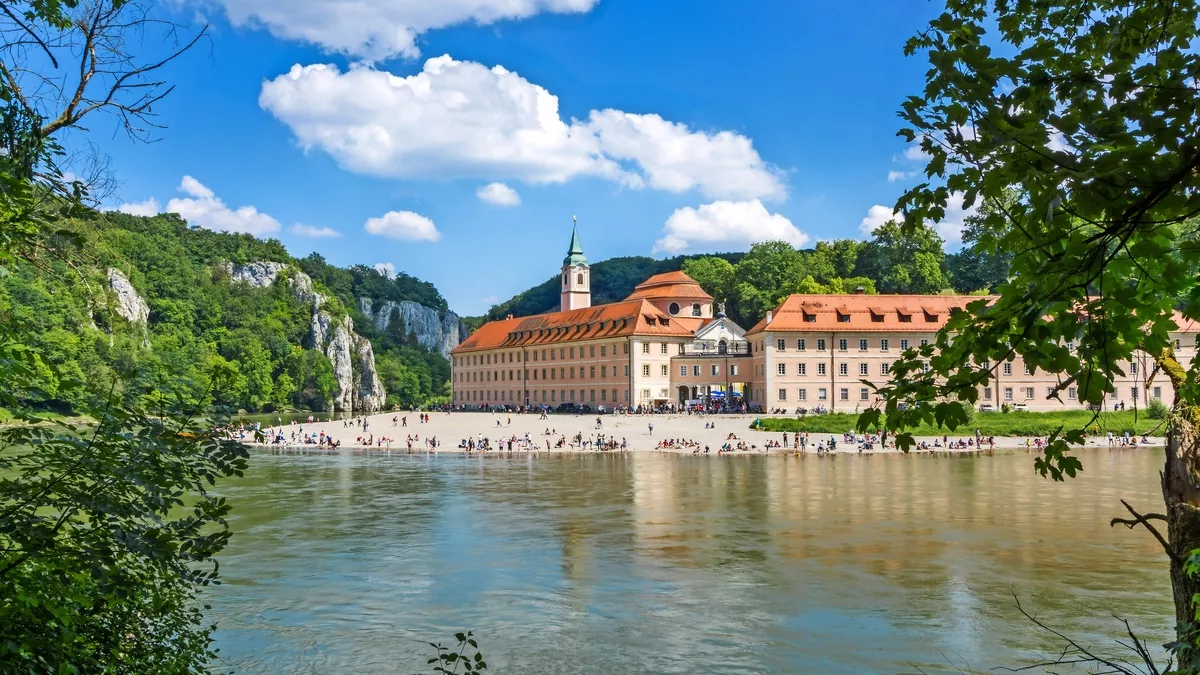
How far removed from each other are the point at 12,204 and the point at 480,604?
13.9 metres

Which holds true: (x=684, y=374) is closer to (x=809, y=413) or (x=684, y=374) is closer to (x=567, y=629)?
(x=809, y=413)

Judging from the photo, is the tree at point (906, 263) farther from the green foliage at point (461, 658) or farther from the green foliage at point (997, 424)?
the green foliage at point (461, 658)

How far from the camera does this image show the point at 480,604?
1902 centimetres

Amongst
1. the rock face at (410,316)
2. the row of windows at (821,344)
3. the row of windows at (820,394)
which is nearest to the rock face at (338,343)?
the rock face at (410,316)

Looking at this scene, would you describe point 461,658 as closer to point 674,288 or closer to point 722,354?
point 722,354

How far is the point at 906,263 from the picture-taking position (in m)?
107

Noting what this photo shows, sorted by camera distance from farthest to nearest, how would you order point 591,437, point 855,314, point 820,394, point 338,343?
1. point 338,343
2. point 855,314
3. point 820,394
4. point 591,437

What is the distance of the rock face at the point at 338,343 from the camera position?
13962 cm

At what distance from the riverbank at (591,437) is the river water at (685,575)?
18087 mm

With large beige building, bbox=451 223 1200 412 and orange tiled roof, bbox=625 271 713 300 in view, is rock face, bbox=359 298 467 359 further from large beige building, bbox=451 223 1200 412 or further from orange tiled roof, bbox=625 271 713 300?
orange tiled roof, bbox=625 271 713 300

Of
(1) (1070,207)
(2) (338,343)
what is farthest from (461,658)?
(2) (338,343)

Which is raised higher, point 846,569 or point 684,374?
point 684,374

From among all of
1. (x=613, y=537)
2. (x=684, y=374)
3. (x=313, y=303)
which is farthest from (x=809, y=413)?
(x=313, y=303)

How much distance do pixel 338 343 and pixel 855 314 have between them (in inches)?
3409
